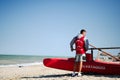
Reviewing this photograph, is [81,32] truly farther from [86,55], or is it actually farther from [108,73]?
[108,73]

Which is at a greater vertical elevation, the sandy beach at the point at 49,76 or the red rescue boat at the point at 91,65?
the red rescue boat at the point at 91,65

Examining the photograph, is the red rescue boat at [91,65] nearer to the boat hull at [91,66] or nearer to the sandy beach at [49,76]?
the boat hull at [91,66]

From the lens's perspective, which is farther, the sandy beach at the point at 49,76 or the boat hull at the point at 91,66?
the boat hull at the point at 91,66

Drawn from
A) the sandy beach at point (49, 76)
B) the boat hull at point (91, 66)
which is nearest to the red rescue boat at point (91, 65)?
the boat hull at point (91, 66)

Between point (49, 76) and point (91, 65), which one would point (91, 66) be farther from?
point (49, 76)

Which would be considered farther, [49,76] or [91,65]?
[49,76]

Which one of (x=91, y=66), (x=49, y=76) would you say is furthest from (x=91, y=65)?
(x=49, y=76)

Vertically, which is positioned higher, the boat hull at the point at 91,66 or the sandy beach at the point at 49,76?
the boat hull at the point at 91,66

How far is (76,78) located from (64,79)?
468mm

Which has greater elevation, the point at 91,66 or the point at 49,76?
the point at 91,66

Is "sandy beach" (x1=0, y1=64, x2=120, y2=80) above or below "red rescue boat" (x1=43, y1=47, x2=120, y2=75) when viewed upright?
below

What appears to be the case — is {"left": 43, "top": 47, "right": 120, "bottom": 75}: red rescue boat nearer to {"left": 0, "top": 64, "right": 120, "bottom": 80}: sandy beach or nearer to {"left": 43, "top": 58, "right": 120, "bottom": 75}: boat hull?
{"left": 43, "top": 58, "right": 120, "bottom": 75}: boat hull

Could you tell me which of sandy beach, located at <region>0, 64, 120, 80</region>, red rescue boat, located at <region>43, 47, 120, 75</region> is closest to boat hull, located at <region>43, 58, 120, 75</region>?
red rescue boat, located at <region>43, 47, 120, 75</region>

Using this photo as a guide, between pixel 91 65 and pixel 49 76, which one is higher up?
pixel 91 65
